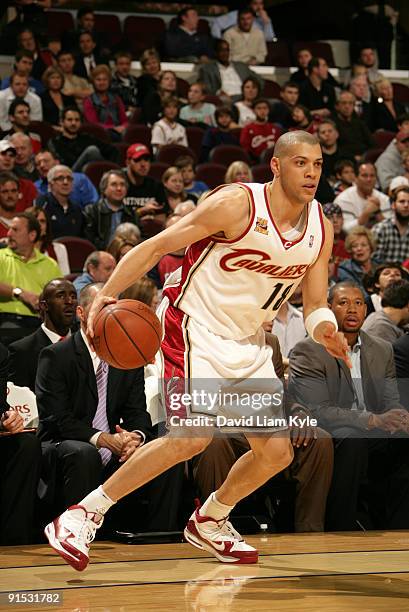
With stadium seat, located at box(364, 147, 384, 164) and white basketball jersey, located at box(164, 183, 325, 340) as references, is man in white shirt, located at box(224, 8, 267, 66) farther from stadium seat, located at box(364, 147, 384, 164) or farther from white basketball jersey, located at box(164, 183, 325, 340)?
white basketball jersey, located at box(164, 183, 325, 340)

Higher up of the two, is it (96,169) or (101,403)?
(96,169)

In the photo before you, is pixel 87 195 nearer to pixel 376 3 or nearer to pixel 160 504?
pixel 160 504

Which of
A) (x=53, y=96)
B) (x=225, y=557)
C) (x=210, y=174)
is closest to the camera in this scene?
(x=225, y=557)

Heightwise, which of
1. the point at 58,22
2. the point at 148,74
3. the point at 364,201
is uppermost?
the point at 58,22

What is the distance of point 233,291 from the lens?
4.47 metres

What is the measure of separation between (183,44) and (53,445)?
31.1 ft

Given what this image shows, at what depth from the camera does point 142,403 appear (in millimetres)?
5789

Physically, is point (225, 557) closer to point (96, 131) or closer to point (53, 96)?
point (96, 131)

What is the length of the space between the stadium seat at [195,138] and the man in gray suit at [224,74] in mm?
1382

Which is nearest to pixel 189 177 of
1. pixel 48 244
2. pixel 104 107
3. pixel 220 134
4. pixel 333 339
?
pixel 220 134

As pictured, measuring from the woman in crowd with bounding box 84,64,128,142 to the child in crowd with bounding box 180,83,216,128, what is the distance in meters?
0.74

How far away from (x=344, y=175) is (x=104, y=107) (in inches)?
112

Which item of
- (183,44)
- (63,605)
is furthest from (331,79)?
(63,605)

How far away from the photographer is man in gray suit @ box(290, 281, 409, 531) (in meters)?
5.79
